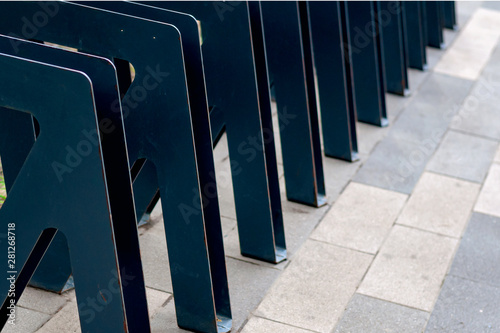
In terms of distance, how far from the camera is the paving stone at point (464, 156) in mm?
6555

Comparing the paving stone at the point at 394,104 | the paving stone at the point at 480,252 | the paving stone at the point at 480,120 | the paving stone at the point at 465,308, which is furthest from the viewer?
the paving stone at the point at 394,104

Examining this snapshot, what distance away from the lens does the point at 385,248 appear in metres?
5.36

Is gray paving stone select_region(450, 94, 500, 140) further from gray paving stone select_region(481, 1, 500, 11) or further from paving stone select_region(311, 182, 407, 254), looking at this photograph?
gray paving stone select_region(481, 1, 500, 11)

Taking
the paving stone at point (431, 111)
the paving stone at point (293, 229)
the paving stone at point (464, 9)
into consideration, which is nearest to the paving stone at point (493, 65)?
the paving stone at point (431, 111)

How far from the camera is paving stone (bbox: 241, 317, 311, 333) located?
14.5ft

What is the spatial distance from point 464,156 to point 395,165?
74cm

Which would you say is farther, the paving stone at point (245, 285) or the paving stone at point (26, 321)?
the paving stone at point (245, 285)

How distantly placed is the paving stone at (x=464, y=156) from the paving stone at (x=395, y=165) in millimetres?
145

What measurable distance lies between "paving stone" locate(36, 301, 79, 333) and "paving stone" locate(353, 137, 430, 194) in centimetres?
280

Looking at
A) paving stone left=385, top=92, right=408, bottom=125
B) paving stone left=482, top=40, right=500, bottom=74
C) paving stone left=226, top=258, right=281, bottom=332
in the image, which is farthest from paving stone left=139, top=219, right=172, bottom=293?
paving stone left=482, top=40, right=500, bottom=74

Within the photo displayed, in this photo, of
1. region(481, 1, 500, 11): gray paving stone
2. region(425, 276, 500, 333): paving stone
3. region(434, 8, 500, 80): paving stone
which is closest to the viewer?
region(425, 276, 500, 333): paving stone

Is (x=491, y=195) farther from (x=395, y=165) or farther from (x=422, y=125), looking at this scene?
(x=422, y=125)

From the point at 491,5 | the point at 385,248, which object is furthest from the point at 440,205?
the point at 491,5

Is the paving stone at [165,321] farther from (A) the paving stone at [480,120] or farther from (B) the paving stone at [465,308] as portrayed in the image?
(A) the paving stone at [480,120]
